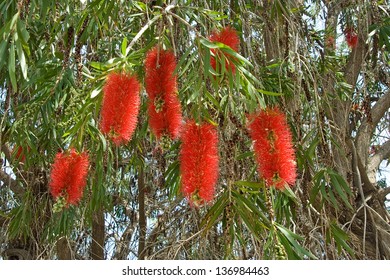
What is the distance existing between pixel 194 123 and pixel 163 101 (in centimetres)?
13

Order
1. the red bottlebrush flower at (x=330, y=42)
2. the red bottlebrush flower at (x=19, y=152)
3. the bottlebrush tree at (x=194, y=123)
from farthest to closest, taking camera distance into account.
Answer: the red bottlebrush flower at (x=330, y=42) → the red bottlebrush flower at (x=19, y=152) → the bottlebrush tree at (x=194, y=123)

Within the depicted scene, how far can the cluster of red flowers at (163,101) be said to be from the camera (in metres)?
1.42

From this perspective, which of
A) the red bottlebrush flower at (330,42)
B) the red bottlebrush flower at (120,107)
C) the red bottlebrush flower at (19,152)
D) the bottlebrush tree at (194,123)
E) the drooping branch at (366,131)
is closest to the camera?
the red bottlebrush flower at (120,107)

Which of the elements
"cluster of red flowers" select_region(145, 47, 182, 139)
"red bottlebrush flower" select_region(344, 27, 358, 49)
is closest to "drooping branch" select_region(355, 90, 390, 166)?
"red bottlebrush flower" select_region(344, 27, 358, 49)

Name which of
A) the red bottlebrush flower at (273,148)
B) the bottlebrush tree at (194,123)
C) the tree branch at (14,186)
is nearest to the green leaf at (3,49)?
the bottlebrush tree at (194,123)

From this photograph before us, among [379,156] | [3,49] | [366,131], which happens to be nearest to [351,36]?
[366,131]

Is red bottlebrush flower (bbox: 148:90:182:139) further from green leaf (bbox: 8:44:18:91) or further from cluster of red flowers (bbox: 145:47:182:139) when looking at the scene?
green leaf (bbox: 8:44:18:91)

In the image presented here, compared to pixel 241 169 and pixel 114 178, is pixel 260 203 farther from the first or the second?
pixel 114 178

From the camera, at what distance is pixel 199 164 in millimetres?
1386

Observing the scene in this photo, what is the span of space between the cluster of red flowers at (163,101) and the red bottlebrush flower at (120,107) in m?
0.05

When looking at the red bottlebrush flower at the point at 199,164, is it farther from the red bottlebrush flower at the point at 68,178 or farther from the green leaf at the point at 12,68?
the green leaf at the point at 12,68

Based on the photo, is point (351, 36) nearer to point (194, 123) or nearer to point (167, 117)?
point (194, 123)

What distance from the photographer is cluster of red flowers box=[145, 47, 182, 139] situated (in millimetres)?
1419

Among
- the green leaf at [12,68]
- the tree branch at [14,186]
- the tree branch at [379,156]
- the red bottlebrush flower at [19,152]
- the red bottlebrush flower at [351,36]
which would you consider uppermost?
the red bottlebrush flower at [351,36]
